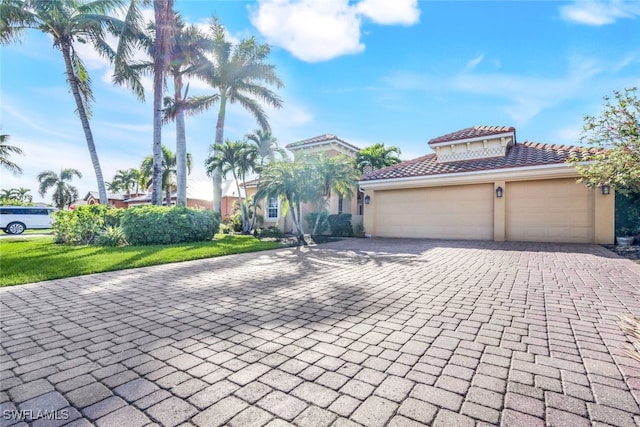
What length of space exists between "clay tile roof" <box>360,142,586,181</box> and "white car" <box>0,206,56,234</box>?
75.4ft

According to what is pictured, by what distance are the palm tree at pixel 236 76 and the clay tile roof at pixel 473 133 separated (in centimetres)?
1126

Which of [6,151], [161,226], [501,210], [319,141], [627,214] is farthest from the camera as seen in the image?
[6,151]

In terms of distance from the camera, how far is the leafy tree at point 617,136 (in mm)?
4656

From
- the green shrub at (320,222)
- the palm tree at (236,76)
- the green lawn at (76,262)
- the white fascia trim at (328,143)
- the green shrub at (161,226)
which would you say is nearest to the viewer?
the green lawn at (76,262)

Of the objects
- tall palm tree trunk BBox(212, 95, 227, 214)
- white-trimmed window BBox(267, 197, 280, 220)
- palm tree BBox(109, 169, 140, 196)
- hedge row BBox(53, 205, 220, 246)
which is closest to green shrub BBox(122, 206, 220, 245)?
hedge row BBox(53, 205, 220, 246)

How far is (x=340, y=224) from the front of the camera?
16359mm

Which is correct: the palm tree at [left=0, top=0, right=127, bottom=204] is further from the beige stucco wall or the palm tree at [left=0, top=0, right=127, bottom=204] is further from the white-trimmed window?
the beige stucco wall

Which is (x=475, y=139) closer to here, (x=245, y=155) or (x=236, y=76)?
(x=245, y=155)

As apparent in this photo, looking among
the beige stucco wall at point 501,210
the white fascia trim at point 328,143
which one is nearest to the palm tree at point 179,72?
the white fascia trim at point 328,143

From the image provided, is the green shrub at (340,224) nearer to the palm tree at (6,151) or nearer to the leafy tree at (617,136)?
the leafy tree at (617,136)

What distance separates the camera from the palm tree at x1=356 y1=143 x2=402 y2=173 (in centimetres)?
1894

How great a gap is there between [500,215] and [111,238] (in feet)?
50.7

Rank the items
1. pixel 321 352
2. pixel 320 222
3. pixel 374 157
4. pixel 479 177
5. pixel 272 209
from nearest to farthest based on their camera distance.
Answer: pixel 321 352 < pixel 479 177 < pixel 320 222 < pixel 374 157 < pixel 272 209

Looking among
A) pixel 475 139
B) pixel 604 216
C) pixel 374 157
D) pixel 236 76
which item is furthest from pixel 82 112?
pixel 604 216
